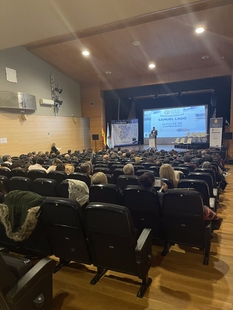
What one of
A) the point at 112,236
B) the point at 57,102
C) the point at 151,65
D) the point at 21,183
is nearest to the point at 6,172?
the point at 21,183

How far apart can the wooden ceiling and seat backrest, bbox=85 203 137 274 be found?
7.07 metres

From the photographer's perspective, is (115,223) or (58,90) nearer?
(115,223)

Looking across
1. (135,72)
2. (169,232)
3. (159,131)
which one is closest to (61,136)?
(135,72)

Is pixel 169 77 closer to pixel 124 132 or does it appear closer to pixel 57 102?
pixel 124 132

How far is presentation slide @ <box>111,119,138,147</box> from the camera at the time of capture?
15016 millimetres

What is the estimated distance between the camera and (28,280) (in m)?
1.36

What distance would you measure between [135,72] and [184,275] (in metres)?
11.9

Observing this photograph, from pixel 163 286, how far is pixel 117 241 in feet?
2.46

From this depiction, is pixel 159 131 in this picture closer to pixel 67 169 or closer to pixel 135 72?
pixel 135 72

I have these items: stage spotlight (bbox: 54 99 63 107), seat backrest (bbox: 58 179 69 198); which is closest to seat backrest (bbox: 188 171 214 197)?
seat backrest (bbox: 58 179 69 198)

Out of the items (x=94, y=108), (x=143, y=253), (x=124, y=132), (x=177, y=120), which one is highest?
(x=94, y=108)

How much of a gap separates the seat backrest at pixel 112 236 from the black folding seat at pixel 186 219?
0.76 meters

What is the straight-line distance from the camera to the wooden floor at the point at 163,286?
1.91m

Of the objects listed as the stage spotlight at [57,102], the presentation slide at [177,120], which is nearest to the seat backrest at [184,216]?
A: the stage spotlight at [57,102]
